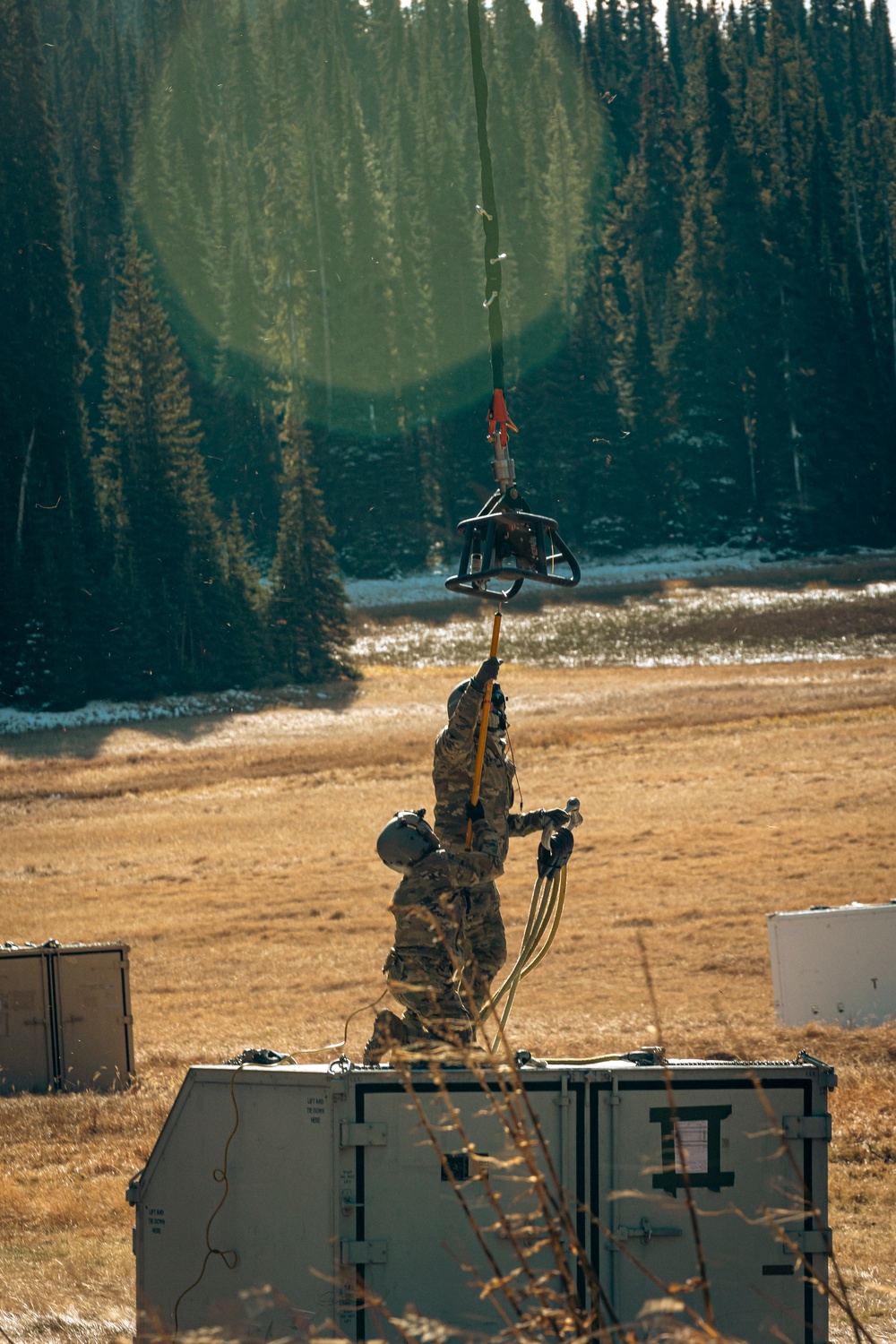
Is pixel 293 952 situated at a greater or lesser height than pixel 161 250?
lesser

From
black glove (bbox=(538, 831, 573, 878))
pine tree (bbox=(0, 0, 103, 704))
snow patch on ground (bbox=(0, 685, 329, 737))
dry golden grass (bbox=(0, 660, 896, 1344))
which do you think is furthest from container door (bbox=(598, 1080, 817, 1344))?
pine tree (bbox=(0, 0, 103, 704))

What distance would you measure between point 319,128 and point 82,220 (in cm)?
1373

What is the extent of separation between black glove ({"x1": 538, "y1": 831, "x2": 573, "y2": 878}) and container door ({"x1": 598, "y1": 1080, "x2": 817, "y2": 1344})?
7.79 ft

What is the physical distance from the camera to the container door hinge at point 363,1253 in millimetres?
4781

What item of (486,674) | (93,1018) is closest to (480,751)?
(486,674)

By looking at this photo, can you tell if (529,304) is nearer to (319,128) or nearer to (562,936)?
(319,128)

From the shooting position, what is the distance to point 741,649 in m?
42.8

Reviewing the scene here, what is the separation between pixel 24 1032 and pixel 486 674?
197 inches

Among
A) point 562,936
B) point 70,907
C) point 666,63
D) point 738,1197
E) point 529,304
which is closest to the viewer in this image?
point 738,1197

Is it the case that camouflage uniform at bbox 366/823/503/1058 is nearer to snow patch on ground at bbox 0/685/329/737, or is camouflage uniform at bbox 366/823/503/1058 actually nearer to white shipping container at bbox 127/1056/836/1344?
white shipping container at bbox 127/1056/836/1344

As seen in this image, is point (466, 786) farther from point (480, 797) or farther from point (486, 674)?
point (486, 674)

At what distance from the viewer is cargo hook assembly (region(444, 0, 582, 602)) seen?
5.98 metres

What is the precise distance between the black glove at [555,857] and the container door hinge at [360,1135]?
250 centimetres

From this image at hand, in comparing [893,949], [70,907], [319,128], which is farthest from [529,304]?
[893,949]
